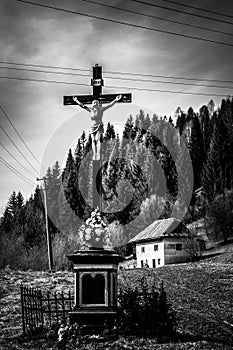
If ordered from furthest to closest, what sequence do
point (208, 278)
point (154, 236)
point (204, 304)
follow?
1. point (154, 236)
2. point (208, 278)
3. point (204, 304)

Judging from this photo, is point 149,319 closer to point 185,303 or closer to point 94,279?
point 94,279

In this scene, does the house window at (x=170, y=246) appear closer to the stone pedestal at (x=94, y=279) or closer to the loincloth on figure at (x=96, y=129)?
the loincloth on figure at (x=96, y=129)

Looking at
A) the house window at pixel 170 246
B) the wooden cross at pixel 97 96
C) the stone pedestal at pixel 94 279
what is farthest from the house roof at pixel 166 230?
the stone pedestal at pixel 94 279

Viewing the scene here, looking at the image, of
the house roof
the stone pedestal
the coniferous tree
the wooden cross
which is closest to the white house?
the house roof

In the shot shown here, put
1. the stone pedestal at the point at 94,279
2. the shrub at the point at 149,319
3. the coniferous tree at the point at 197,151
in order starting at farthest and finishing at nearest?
1. the coniferous tree at the point at 197,151
2. the stone pedestal at the point at 94,279
3. the shrub at the point at 149,319

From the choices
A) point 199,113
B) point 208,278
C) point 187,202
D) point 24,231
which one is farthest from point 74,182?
point 199,113

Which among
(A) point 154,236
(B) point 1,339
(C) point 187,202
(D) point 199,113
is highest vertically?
(D) point 199,113

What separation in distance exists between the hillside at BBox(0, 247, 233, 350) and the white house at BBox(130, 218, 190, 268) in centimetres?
1709

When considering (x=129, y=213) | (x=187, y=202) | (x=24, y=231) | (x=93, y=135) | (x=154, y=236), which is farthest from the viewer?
(x=187, y=202)

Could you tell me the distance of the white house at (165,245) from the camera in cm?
4941

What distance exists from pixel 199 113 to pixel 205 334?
12345 cm

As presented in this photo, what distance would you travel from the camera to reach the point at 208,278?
26.3 m

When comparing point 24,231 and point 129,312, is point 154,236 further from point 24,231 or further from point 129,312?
point 129,312

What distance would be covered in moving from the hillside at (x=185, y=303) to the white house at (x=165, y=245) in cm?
1709
